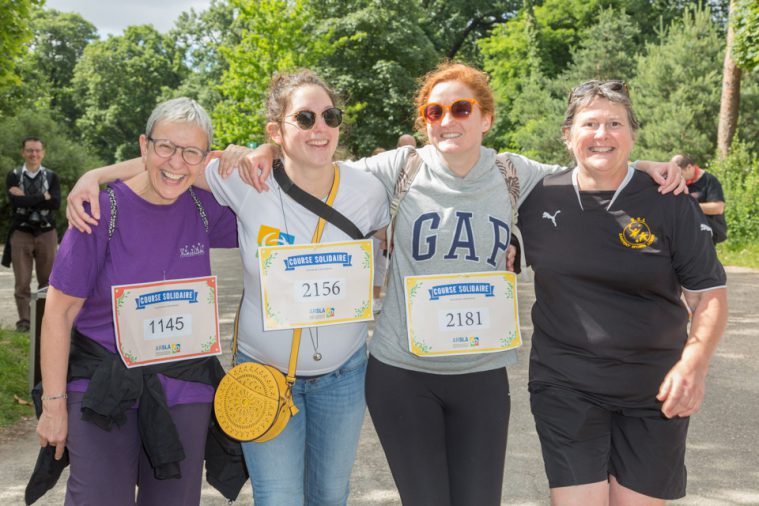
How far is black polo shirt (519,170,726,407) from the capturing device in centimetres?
272

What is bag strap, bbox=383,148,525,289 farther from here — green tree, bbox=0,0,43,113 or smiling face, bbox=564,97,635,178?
green tree, bbox=0,0,43,113

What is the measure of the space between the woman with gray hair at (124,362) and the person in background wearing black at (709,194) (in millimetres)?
7966

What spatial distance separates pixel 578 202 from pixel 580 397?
772mm

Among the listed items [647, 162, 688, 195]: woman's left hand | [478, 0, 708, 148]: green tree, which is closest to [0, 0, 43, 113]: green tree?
[647, 162, 688, 195]: woman's left hand

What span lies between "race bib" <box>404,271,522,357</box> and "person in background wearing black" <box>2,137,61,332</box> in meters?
7.12

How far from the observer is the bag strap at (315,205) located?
2832 mm

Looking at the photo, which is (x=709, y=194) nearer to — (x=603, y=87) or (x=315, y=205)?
(x=603, y=87)

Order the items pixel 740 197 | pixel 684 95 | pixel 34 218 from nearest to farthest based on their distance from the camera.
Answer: pixel 34 218, pixel 740 197, pixel 684 95

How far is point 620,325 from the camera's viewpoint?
272cm

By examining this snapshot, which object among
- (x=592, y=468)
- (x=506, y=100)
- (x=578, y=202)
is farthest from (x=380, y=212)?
(x=506, y=100)

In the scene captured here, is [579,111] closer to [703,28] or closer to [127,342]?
[127,342]

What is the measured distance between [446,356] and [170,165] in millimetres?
1278

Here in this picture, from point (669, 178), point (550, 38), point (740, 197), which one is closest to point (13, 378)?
point (669, 178)

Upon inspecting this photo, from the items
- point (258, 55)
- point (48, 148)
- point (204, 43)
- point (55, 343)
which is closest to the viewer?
point (55, 343)
